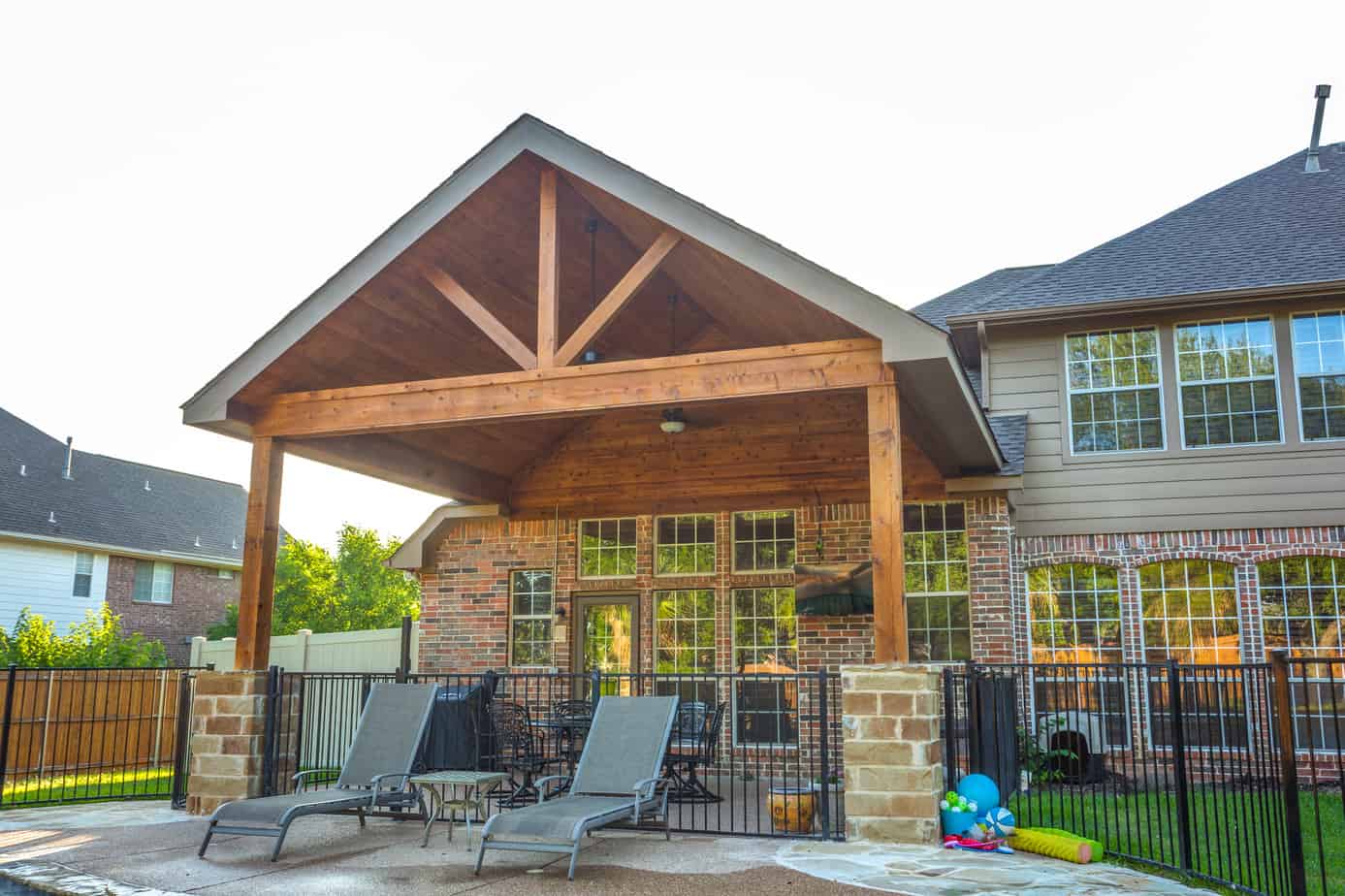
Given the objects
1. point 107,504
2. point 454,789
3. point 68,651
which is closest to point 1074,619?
point 454,789

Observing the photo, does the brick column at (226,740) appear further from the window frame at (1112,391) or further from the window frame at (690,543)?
the window frame at (1112,391)

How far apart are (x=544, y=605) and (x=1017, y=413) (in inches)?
231

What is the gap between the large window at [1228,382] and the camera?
37.0 feet

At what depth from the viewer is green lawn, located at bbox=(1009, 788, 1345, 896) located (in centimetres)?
611

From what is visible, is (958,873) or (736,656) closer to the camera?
(958,873)

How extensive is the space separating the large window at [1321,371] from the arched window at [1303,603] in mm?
1320

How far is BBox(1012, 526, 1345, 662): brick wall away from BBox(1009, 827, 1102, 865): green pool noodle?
442cm

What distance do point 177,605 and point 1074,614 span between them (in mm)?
19247

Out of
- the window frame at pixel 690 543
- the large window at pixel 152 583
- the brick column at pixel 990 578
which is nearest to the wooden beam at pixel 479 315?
the window frame at pixel 690 543

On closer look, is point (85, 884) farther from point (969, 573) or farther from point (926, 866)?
point (969, 573)

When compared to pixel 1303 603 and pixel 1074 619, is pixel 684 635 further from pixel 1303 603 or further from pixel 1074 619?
pixel 1303 603

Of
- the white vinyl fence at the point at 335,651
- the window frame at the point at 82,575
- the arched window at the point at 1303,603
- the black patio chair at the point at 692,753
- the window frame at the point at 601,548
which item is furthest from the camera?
the window frame at the point at 82,575

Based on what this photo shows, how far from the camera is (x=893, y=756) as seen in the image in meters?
6.97

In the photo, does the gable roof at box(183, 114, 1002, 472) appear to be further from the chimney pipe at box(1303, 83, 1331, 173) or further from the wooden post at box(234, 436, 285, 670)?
the chimney pipe at box(1303, 83, 1331, 173)
